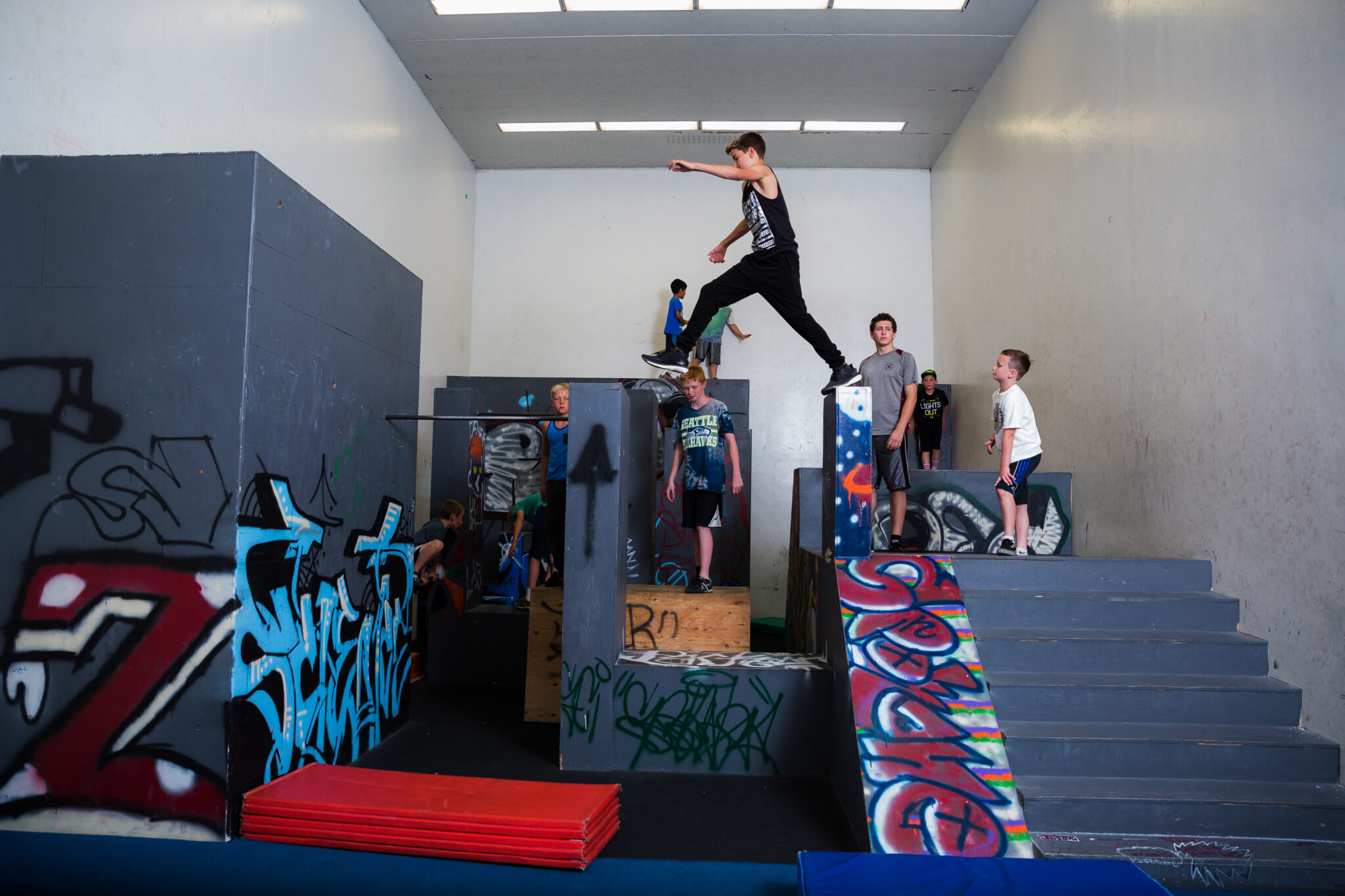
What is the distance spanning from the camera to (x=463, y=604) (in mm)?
7141

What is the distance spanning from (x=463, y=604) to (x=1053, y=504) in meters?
4.81

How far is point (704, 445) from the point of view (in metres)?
5.94

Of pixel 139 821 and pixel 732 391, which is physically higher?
pixel 732 391

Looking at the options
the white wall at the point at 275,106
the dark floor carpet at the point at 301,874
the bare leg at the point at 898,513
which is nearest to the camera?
the dark floor carpet at the point at 301,874

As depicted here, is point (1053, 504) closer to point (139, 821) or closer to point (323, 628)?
point (323, 628)

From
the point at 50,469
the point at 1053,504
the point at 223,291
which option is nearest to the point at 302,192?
the point at 223,291

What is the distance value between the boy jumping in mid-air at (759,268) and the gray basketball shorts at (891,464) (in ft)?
3.12

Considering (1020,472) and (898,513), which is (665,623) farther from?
(1020,472)

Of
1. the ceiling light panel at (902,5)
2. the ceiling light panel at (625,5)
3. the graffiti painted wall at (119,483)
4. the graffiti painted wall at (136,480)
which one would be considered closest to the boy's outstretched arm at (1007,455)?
the graffiti painted wall at (136,480)

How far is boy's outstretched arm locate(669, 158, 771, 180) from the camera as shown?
4.62 m

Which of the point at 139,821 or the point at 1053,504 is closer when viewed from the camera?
the point at 139,821

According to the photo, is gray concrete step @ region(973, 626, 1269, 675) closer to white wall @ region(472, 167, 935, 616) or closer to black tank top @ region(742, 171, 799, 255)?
black tank top @ region(742, 171, 799, 255)

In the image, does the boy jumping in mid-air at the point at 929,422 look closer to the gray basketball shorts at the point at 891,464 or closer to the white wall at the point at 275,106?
the gray basketball shorts at the point at 891,464

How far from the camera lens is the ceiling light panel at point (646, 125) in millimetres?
10492
